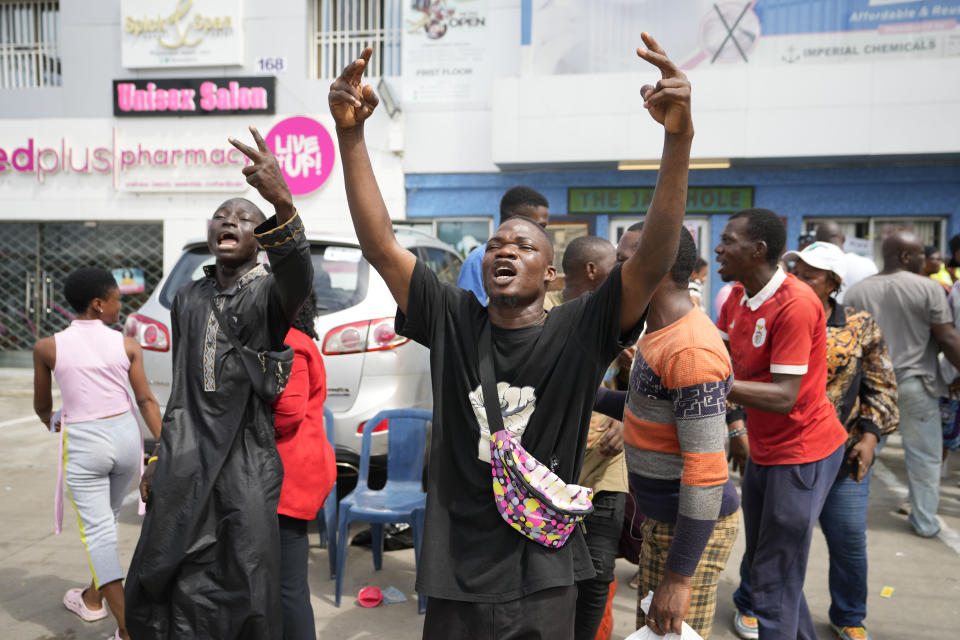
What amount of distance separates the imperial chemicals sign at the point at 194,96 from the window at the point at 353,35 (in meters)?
1.06

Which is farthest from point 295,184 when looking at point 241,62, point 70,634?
point 70,634

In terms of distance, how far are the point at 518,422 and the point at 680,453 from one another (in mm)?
735

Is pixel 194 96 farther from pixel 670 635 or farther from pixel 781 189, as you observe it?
pixel 670 635

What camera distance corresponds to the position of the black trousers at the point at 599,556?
2932 mm

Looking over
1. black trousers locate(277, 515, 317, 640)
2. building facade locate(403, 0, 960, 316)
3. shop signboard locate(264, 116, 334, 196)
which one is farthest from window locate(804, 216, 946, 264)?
black trousers locate(277, 515, 317, 640)

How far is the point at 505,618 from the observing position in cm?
181

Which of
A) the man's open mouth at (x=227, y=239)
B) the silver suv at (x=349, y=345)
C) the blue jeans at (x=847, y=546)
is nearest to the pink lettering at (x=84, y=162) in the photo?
the silver suv at (x=349, y=345)

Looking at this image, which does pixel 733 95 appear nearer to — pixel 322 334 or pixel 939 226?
pixel 939 226

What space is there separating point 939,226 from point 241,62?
11.7 m

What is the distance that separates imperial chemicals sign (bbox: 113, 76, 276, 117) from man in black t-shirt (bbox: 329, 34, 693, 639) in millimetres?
11494

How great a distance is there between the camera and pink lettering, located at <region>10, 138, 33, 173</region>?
1292 centimetres

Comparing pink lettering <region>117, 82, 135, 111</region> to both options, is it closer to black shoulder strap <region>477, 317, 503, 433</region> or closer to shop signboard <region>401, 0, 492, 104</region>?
shop signboard <region>401, 0, 492, 104</region>

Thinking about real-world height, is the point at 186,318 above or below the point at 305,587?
above

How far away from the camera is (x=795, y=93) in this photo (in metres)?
10.4
